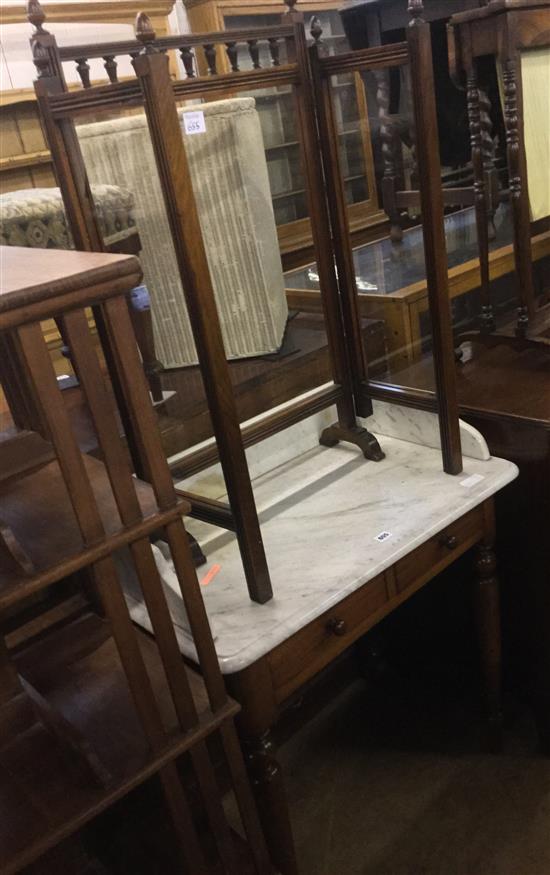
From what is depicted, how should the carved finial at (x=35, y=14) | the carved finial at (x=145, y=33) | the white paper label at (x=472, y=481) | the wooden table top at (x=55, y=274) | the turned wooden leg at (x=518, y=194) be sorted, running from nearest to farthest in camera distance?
the wooden table top at (x=55, y=274) < the carved finial at (x=145, y=33) < the carved finial at (x=35, y=14) < the white paper label at (x=472, y=481) < the turned wooden leg at (x=518, y=194)

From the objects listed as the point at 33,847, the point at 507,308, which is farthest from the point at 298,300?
the point at 33,847

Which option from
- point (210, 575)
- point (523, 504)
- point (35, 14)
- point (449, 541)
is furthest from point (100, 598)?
point (523, 504)

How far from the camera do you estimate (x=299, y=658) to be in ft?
3.75

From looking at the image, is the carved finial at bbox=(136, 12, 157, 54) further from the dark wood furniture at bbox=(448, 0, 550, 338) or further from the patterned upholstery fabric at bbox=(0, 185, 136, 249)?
the dark wood furniture at bbox=(448, 0, 550, 338)

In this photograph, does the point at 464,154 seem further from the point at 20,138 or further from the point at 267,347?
the point at 20,138

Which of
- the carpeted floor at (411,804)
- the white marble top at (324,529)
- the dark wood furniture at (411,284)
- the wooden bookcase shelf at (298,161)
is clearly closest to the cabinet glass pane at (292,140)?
the wooden bookcase shelf at (298,161)

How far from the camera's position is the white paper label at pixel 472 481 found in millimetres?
1371

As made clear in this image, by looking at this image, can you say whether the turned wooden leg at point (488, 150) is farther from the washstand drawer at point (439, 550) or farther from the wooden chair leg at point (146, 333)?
the wooden chair leg at point (146, 333)

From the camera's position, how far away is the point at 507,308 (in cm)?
200

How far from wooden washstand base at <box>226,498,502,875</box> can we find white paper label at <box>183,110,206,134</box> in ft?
2.45

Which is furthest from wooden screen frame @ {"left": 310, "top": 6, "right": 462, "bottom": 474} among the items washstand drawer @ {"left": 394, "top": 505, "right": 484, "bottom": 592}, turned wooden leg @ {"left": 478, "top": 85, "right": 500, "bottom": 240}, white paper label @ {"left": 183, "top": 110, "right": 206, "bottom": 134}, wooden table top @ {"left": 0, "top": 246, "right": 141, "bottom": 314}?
wooden table top @ {"left": 0, "top": 246, "right": 141, "bottom": 314}

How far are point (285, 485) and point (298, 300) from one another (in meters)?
0.36

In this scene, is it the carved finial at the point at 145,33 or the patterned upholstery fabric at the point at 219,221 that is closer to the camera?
the carved finial at the point at 145,33

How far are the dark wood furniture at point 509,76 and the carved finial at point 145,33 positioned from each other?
0.92 metres
